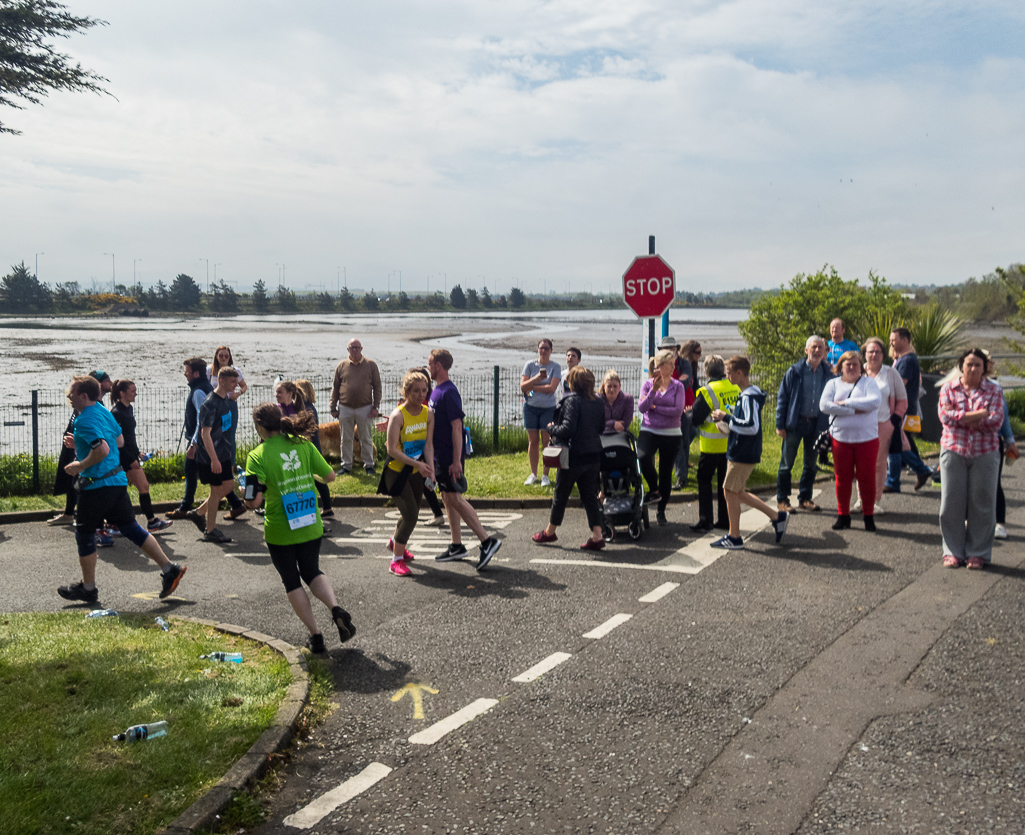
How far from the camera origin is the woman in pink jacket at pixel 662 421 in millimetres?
9359

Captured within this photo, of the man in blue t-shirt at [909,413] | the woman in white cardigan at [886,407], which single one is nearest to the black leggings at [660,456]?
the woman in white cardigan at [886,407]

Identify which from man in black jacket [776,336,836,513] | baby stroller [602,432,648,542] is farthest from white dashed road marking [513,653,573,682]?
man in black jacket [776,336,836,513]

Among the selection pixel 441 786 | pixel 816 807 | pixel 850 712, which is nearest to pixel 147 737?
pixel 441 786

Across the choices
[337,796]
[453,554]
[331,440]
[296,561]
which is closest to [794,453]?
[453,554]

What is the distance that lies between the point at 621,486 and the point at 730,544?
4.23ft

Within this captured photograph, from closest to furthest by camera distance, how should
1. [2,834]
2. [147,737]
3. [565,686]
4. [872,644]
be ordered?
1. [2,834]
2. [147,737]
3. [565,686]
4. [872,644]

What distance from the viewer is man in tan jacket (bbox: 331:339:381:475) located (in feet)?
42.1

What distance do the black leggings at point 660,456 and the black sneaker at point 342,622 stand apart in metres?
4.49

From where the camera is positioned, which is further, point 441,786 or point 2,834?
point 441,786

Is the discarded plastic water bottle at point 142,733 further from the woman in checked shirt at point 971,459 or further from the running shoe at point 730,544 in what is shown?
the woman in checked shirt at point 971,459

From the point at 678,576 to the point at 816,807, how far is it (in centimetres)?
372

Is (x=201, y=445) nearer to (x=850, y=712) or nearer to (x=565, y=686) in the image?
(x=565, y=686)

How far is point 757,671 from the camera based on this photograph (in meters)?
5.53

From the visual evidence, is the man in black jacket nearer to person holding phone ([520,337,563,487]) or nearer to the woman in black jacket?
the woman in black jacket
